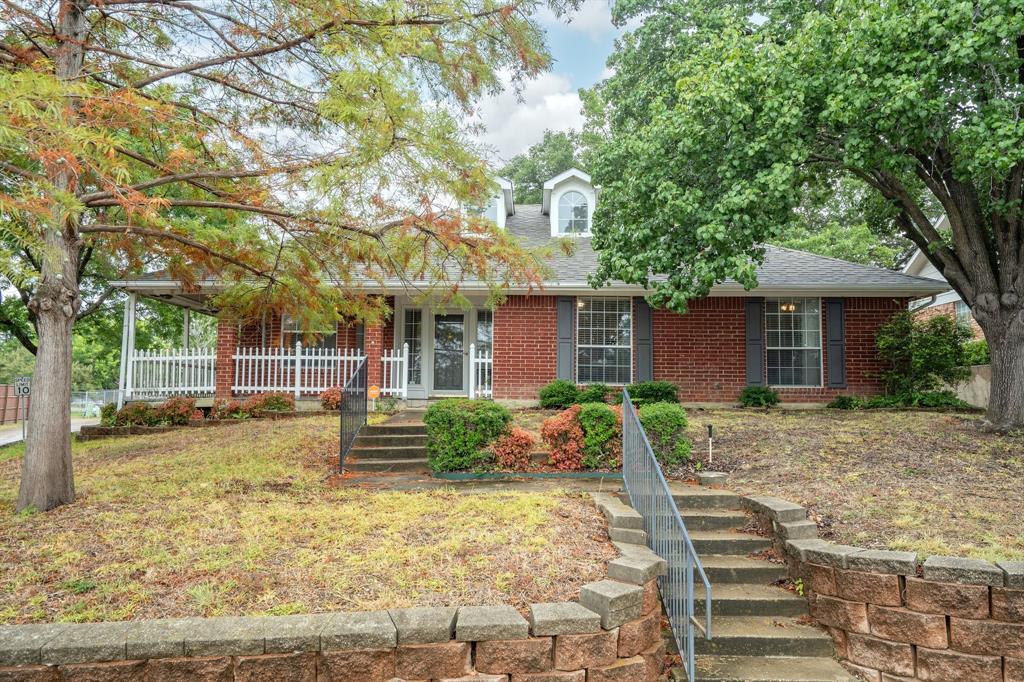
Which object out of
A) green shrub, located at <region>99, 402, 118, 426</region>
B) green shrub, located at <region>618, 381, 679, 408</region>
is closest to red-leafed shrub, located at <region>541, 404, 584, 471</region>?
green shrub, located at <region>618, 381, 679, 408</region>

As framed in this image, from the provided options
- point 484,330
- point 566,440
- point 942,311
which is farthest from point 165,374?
point 942,311

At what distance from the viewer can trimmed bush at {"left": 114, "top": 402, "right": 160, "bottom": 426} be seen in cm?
A: 1064

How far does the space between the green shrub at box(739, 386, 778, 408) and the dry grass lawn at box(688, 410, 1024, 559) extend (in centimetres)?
181

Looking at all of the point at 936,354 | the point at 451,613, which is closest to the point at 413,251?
the point at 451,613

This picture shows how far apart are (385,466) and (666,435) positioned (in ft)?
11.1

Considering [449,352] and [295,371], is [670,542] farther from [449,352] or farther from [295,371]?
[295,371]

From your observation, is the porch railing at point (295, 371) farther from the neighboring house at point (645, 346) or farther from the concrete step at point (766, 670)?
the concrete step at point (766, 670)

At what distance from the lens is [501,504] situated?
5.36m

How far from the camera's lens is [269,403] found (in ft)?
36.0

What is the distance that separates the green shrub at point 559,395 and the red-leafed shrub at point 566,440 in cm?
405

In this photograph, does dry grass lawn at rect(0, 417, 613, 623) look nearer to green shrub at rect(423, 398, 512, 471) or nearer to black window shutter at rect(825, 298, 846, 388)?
green shrub at rect(423, 398, 512, 471)

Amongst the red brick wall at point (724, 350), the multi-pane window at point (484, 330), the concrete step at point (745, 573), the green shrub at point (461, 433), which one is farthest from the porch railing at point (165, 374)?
the concrete step at point (745, 573)

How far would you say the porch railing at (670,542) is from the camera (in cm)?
361

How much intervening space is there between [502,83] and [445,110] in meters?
1.23
